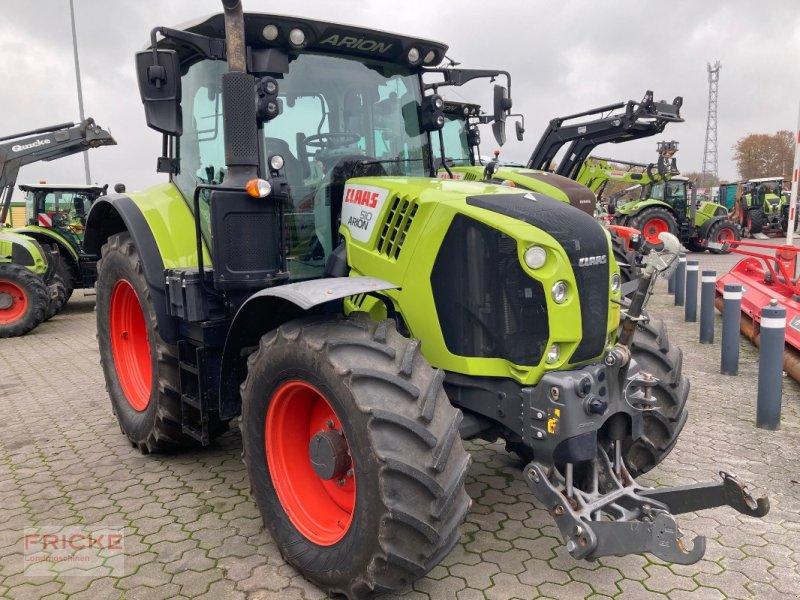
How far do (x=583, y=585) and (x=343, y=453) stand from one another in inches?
49.3

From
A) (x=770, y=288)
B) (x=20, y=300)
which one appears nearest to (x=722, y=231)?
(x=770, y=288)

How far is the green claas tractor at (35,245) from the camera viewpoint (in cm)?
998

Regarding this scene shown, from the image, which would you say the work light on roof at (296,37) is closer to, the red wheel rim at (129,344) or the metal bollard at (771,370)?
the red wheel rim at (129,344)

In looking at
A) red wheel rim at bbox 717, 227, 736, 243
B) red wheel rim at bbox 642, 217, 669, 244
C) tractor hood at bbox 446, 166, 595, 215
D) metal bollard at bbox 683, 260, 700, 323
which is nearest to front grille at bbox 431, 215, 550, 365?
tractor hood at bbox 446, 166, 595, 215

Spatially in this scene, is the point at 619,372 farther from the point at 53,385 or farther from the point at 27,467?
the point at 53,385

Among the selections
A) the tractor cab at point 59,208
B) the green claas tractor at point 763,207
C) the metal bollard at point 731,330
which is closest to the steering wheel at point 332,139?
the metal bollard at point 731,330

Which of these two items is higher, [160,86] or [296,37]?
[296,37]

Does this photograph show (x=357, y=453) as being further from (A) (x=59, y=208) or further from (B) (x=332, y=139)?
(A) (x=59, y=208)

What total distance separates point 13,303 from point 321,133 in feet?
28.2

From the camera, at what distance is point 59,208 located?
1209cm

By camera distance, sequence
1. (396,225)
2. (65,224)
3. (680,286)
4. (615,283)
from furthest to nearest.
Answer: (65,224) < (680,286) < (615,283) < (396,225)

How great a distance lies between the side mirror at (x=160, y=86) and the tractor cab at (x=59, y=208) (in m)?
9.72

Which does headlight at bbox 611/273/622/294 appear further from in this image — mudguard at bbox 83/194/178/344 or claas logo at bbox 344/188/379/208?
mudguard at bbox 83/194/178/344

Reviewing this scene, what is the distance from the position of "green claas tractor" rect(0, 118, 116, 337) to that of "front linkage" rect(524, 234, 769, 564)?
9552 millimetres
